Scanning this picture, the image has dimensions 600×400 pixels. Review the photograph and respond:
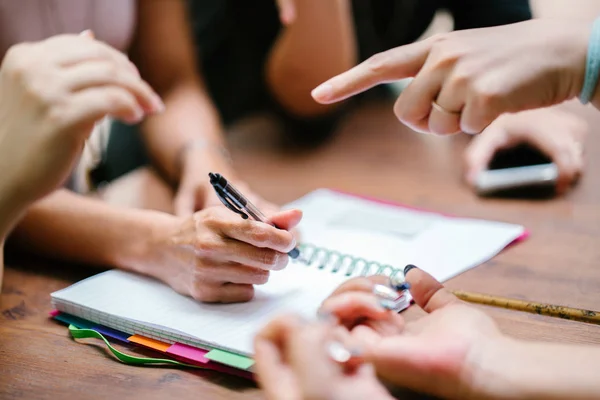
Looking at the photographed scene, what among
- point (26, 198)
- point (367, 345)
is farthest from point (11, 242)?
point (367, 345)

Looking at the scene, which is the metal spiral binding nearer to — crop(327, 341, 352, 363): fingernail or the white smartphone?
crop(327, 341, 352, 363): fingernail

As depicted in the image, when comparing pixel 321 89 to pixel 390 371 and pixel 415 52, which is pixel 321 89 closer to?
pixel 415 52

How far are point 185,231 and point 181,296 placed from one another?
0.21 feet

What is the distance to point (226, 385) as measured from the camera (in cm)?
50

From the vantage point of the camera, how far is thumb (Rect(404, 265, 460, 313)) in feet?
1.73

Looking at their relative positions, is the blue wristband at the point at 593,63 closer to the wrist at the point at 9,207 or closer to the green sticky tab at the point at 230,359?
the green sticky tab at the point at 230,359

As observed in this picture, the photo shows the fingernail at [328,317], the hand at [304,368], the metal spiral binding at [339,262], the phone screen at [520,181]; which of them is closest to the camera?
the hand at [304,368]

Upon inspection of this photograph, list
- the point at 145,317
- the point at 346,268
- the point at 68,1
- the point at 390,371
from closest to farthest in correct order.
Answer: the point at 390,371 → the point at 145,317 → the point at 346,268 → the point at 68,1

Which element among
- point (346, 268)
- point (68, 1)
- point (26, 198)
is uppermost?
point (68, 1)

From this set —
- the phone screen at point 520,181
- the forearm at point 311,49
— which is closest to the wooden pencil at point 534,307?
the phone screen at point 520,181

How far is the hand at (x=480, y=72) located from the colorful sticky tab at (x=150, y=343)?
280 millimetres

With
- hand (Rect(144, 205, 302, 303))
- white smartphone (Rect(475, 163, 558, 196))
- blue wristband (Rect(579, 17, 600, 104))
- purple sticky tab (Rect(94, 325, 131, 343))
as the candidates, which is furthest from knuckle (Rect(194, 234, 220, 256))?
white smartphone (Rect(475, 163, 558, 196))

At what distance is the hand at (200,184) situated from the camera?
81 centimetres

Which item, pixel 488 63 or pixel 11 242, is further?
pixel 11 242
